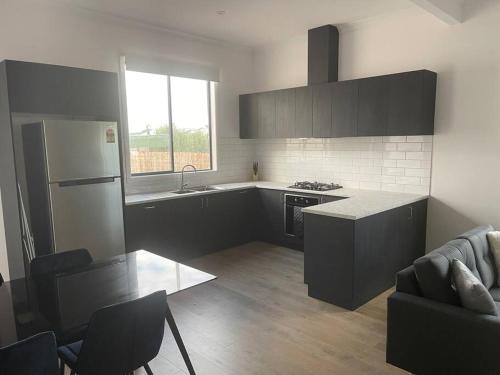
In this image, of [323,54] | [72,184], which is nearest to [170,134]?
[72,184]

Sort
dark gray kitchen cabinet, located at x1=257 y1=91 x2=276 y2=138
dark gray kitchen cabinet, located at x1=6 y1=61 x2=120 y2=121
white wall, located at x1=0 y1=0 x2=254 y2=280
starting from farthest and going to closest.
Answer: dark gray kitchen cabinet, located at x1=257 y1=91 x2=276 y2=138, white wall, located at x1=0 y1=0 x2=254 y2=280, dark gray kitchen cabinet, located at x1=6 y1=61 x2=120 y2=121

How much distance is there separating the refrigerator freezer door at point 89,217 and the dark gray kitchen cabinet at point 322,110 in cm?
247

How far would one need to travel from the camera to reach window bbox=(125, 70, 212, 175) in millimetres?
4527

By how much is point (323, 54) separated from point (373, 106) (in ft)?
3.47

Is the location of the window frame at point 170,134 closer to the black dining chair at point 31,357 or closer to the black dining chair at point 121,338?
the black dining chair at point 121,338

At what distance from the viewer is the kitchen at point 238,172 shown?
9.78 ft

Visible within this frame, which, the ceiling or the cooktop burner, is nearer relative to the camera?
the ceiling

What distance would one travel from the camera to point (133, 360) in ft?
5.59

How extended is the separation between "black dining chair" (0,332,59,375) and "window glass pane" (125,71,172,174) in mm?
3358

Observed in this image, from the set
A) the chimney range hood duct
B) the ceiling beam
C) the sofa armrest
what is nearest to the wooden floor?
the sofa armrest

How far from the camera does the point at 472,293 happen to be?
2.07 m

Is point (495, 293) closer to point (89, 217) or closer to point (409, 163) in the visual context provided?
point (409, 163)

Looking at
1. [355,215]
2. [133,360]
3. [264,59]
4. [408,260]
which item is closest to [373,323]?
[355,215]

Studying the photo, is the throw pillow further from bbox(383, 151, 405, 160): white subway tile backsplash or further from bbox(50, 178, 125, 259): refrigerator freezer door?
bbox(50, 178, 125, 259): refrigerator freezer door
